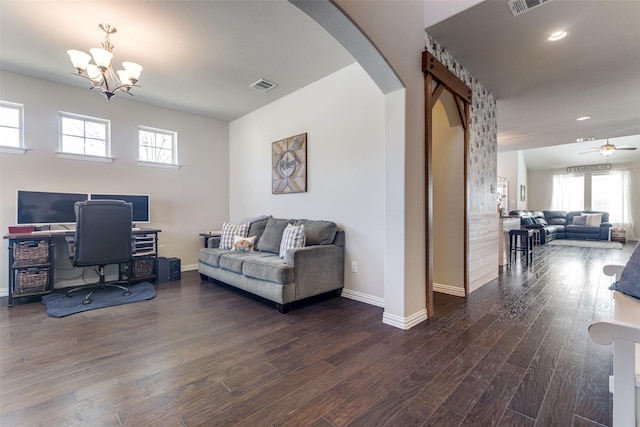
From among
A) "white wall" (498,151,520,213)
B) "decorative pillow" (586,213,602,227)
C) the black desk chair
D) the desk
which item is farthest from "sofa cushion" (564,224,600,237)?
the desk

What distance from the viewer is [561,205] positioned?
10266 mm

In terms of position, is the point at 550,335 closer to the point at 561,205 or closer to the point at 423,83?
the point at 423,83

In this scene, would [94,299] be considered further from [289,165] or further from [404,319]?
[404,319]

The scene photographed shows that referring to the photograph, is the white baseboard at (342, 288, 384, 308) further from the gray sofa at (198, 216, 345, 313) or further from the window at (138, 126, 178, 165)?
the window at (138, 126, 178, 165)

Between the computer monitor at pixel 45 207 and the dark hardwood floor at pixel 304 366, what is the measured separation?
1045 mm

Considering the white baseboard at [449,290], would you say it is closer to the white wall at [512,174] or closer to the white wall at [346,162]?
the white wall at [346,162]

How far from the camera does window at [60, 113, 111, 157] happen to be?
387 centimetres

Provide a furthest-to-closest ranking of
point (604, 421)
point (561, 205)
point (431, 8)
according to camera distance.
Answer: point (561, 205)
point (431, 8)
point (604, 421)

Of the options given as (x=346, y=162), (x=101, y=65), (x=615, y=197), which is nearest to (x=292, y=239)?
(x=346, y=162)

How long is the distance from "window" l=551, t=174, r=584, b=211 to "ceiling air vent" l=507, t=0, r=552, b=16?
10.5 metres

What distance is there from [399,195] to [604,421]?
1.69 meters

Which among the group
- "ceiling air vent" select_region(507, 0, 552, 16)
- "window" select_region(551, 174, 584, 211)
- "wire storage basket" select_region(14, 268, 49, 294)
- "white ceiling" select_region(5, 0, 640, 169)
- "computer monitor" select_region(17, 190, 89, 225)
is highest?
"white ceiling" select_region(5, 0, 640, 169)

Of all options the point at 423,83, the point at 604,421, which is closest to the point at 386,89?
the point at 423,83

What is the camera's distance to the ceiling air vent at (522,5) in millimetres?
2227
